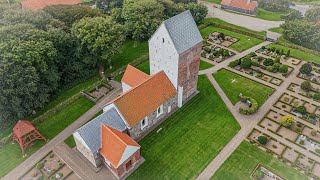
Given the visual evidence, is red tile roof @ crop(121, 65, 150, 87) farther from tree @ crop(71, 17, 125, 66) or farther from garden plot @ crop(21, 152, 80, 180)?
garden plot @ crop(21, 152, 80, 180)

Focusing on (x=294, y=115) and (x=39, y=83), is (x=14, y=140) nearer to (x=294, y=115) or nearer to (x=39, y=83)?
(x=39, y=83)

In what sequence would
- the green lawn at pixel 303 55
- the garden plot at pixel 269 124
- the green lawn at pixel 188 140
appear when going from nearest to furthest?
the green lawn at pixel 188 140 → the garden plot at pixel 269 124 → the green lawn at pixel 303 55

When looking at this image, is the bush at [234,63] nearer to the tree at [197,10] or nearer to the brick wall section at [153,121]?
the brick wall section at [153,121]

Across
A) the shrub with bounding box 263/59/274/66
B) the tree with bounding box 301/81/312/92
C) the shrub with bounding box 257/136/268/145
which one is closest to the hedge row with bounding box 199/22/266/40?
the shrub with bounding box 263/59/274/66

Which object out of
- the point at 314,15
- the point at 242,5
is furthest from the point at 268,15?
the point at 314,15

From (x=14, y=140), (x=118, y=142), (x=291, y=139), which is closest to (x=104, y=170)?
(x=118, y=142)

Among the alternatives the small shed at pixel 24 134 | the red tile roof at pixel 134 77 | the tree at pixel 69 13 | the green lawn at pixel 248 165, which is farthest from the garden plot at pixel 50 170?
the tree at pixel 69 13
